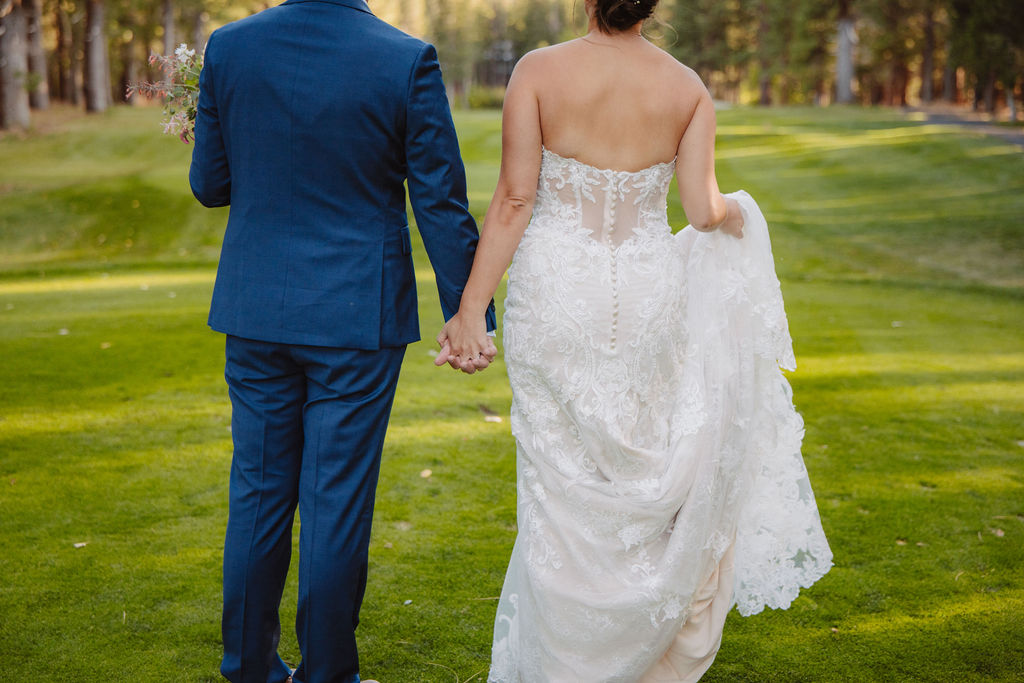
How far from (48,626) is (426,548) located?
148 cm

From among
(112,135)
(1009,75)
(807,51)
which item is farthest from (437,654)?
(807,51)

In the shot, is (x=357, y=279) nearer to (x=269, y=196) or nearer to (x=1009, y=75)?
(x=269, y=196)

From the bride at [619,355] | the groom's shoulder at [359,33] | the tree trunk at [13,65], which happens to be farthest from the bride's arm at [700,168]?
the tree trunk at [13,65]

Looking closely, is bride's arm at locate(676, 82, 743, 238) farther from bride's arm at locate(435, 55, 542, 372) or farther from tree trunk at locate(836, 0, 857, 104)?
tree trunk at locate(836, 0, 857, 104)

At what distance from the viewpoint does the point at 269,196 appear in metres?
2.40

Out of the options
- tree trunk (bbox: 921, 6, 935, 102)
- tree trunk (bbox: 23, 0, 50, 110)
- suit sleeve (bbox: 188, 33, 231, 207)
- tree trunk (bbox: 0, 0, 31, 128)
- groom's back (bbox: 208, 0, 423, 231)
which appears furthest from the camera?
tree trunk (bbox: 921, 6, 935, 102)

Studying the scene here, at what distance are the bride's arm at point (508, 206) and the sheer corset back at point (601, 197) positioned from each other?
0.05 meters

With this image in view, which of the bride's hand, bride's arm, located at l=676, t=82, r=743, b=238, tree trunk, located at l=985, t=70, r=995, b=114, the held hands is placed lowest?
the held hands

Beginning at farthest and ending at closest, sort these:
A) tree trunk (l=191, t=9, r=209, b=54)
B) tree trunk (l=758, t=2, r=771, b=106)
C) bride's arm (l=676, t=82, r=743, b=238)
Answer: tree trunk (l=758, t=2, r=771, b=106) → tree trunk (l=191, t=9, r=209, b=54) → bride's arm (l=676, t=82, r=743, b=238)

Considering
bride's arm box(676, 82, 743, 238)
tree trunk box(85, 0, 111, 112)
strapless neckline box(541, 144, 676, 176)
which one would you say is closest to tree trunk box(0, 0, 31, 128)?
tree trunk box(85, 0, 111, 112)

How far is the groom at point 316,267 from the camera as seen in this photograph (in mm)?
2324

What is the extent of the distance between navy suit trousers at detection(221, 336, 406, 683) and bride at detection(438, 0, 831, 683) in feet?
1.39

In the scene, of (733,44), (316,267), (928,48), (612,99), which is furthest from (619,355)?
(733,44)

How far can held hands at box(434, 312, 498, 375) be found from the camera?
2652mm
